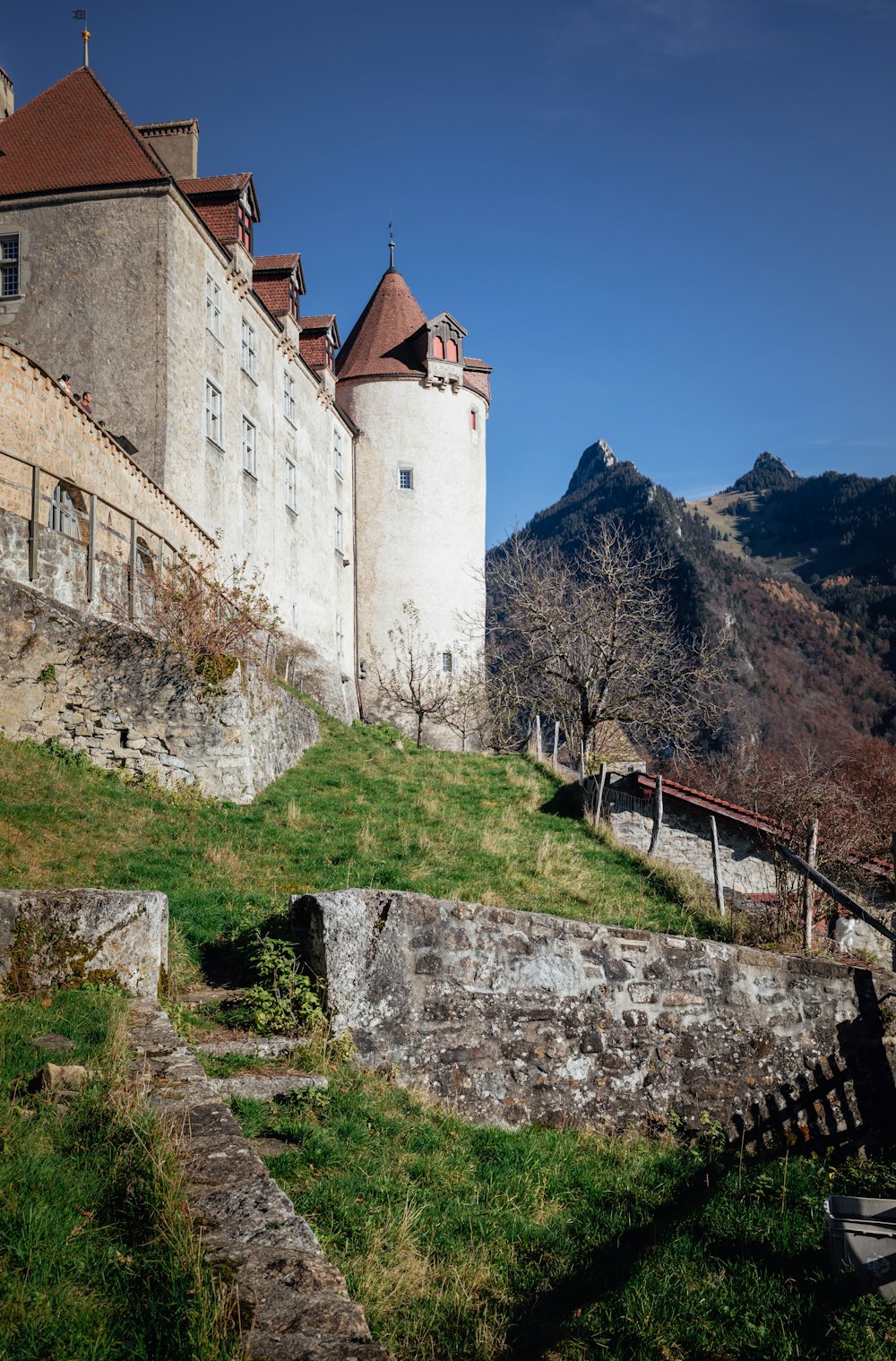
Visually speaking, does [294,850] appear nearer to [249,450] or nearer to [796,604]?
[249,450]

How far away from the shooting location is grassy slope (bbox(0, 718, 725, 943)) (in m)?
9.72

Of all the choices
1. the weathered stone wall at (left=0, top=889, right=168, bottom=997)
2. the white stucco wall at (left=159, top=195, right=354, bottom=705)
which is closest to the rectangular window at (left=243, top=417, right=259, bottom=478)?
the white stucco wall at (left=159, top=195, right=354, bottom=705)

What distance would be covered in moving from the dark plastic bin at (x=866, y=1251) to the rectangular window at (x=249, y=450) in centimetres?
2478

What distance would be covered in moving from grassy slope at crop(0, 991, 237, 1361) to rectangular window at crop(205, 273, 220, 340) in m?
23.4

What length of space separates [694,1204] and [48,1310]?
4.67 m

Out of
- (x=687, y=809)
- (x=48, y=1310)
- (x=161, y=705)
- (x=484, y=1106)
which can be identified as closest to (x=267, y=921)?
(x=484, y=1106)

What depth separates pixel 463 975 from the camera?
25.4 feet

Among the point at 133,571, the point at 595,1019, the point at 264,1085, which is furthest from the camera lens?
the point at 133,571

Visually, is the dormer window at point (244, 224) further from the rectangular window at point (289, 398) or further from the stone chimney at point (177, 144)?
the rectangular window at point (289, 398)

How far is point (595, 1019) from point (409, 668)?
1182 inches

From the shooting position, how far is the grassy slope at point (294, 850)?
9719 millimetres

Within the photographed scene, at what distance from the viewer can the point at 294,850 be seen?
41.3 ft

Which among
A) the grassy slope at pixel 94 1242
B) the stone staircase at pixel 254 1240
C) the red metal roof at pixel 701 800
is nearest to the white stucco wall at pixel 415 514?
the red metal roof at pixel 701 800

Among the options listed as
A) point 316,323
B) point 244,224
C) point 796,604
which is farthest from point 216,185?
point 796,604
